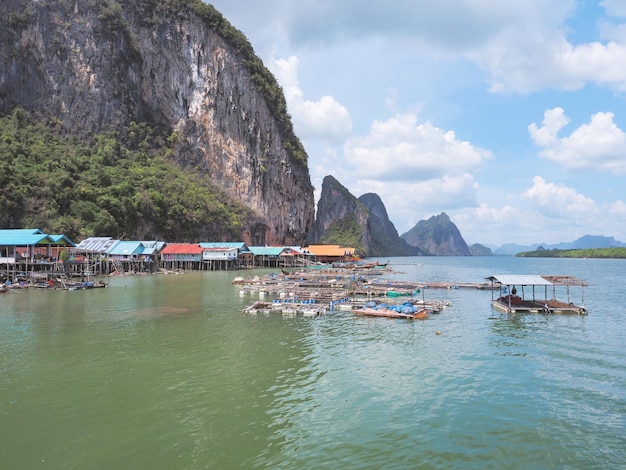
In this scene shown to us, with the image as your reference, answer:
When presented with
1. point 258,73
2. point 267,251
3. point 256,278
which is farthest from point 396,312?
point 258,73

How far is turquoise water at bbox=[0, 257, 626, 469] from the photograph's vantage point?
423 inches

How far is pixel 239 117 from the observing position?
370 ft

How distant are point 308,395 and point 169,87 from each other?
105551 mm

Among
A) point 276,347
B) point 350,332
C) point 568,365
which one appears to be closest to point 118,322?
point 276,347

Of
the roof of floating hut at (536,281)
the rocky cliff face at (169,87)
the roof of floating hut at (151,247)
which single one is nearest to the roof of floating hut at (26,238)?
the roof of floating hut at (151,247)

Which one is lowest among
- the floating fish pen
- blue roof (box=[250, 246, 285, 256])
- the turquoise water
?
the turquoise water

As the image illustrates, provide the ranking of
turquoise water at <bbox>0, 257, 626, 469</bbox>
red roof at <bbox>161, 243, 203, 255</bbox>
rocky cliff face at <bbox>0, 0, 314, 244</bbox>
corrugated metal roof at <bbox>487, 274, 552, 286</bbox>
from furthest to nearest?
rocky cliff face at <bbox>0, 0, 314, 244</bbox> → red roof at <bbox>161, 243, 203, 255</bbox> → corrugated metal roof at <bbox>487, 274, 552, 286</bbox> → turquoise water at <bbox>0, 257, 626, 469</bbox>

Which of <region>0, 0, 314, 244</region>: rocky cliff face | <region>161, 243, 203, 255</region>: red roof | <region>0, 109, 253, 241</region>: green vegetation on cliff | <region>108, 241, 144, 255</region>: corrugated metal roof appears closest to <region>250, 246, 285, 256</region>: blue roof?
<region>0, 109, 253, 241</region>: green vegetation on cliff

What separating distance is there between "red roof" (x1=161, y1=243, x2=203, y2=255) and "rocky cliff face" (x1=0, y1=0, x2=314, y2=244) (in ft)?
80.4

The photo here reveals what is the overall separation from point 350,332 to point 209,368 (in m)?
9.93

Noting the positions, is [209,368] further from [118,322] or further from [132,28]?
[132,28]

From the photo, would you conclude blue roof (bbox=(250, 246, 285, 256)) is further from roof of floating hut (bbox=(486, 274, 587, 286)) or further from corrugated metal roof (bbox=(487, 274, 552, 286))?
corrugated metal roof (bbox=(487, 274, 552, 286))

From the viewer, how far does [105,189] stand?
75.8 meters

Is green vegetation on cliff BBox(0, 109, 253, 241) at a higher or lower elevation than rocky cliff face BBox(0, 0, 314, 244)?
lower
